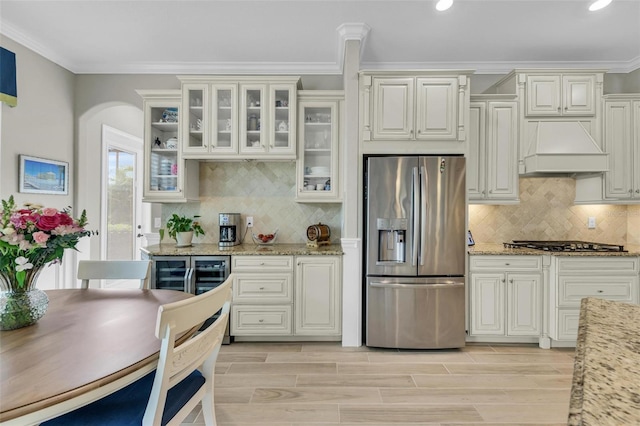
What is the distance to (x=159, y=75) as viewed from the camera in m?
3.75

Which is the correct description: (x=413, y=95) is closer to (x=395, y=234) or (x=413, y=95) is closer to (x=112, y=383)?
(x=395, y=234)

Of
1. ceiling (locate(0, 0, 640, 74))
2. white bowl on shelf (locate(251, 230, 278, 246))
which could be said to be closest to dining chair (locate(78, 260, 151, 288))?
white bowl on shelf (locate(251, 230, 278, 246))

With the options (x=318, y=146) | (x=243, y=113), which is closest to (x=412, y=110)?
(x=318, y=146)

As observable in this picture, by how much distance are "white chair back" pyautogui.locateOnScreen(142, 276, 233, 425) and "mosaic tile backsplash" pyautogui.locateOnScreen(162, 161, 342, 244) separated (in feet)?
7.45

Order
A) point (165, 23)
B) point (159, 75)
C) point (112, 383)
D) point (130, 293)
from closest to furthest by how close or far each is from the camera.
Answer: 1. point (112, 383)
2. point (130, 293)
3. point (165, 23)
4. point (159, 75)

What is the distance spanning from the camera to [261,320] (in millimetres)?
3145

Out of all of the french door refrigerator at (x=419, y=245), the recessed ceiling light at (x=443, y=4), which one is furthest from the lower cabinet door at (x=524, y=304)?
the recessed ceiling light at (x=443, y=4)

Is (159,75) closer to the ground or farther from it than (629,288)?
farther from it

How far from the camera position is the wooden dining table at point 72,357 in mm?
895

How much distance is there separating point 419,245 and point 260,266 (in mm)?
1460

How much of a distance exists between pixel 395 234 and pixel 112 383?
2.39 metres

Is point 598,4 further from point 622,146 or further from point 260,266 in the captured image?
point 260,266

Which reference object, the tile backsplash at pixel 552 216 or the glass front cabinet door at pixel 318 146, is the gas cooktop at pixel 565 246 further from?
the glass front cabinet door at pixel 318 146

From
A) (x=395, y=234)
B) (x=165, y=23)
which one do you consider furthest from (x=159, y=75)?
(x=395, y=234)
